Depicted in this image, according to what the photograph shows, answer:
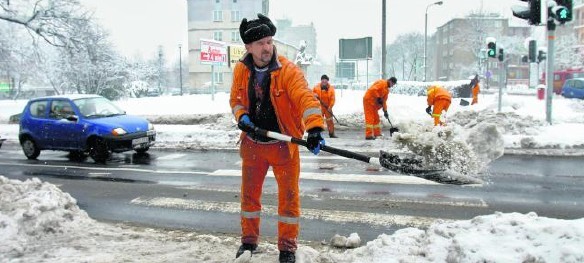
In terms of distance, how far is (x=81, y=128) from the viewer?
10.8m

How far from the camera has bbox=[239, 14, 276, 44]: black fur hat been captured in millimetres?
3803

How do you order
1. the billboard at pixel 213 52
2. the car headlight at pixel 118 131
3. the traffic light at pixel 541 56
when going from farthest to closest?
the billboard at pixel 213 52, the traffic light at pixel 541 56, the car headlight at pixel 118 131

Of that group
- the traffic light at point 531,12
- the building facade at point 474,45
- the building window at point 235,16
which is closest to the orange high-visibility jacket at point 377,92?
the traffic light at point 531,12

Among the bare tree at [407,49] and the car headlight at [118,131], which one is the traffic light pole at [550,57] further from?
the bare tree at [407,49]

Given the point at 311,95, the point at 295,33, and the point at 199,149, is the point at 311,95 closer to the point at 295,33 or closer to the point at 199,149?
the point at 199,149

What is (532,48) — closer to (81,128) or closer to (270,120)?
(81,128)

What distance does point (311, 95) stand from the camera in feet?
12.3

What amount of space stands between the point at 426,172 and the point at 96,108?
9.22 m

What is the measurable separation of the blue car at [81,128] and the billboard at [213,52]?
21.7 meters


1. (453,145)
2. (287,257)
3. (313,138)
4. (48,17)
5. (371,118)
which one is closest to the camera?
(313,138)

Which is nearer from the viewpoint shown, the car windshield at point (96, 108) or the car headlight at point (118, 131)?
the car headlight at point (118, 131)

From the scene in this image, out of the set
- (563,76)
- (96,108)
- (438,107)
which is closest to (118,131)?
(96,108)

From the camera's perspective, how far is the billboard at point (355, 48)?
25000 millimetres

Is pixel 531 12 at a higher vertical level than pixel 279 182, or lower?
higher
